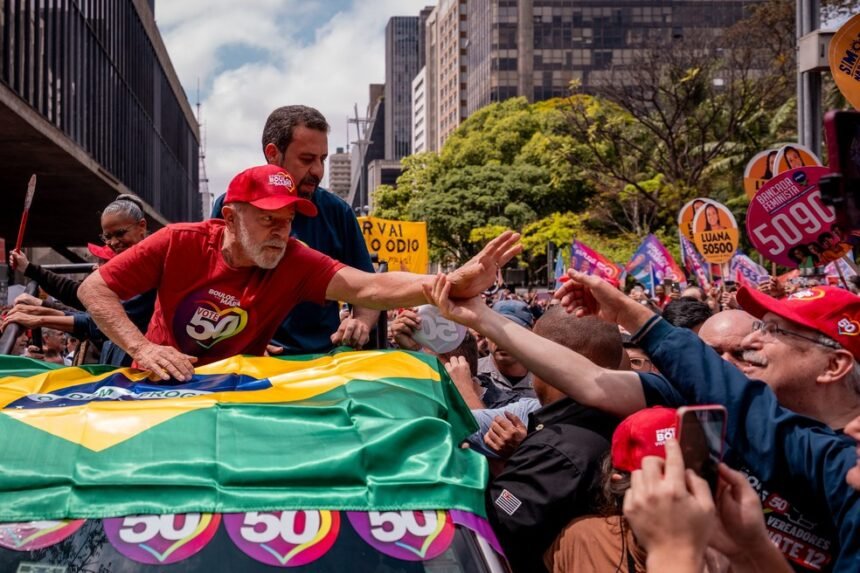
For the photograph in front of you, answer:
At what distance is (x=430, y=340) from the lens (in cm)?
420

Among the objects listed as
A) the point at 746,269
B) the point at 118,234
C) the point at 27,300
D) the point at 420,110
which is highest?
the point at 420,110

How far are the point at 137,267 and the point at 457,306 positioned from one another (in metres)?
1.20

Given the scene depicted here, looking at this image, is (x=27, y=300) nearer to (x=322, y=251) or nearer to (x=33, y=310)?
(x=33, y=310)

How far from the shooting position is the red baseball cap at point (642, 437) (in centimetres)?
221

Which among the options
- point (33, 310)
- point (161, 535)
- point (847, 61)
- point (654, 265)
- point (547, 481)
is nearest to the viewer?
point (161, 535)

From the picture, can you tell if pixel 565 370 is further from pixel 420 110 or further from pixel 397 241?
pixel 420 110

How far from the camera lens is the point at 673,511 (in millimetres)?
1758

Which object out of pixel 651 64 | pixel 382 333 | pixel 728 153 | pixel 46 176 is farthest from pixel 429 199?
pixel 382 333

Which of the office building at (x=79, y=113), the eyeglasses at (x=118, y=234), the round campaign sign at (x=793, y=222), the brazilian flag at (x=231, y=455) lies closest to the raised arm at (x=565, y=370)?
the brazilian flag at (x=231, y=455)

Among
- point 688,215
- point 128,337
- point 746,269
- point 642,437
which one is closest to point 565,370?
point 642,437

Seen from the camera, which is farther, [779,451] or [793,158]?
[793,158]

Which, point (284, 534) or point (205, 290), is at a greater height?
point (205, 290)

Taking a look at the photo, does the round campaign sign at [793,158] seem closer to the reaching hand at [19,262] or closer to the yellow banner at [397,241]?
the reaching hand at [19,262]

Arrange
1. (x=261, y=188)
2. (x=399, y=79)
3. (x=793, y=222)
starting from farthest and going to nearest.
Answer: (x=399, y=79) → (x=793, y=222) → (x=261, y=188)
